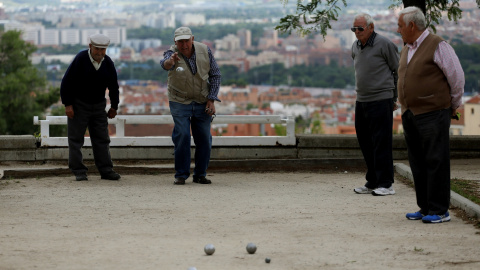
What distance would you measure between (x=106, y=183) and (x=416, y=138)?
4346 millimetres

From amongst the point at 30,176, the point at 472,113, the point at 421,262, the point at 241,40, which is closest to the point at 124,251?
the point at 421,262

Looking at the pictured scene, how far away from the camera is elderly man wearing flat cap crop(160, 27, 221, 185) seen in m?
10.5

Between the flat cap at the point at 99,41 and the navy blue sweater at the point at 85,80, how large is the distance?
290mm

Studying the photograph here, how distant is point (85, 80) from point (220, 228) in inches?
158

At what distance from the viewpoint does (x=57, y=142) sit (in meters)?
12.6

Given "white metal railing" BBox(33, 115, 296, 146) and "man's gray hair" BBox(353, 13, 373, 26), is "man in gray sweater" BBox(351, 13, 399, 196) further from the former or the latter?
"white metal railing" BBox(33, 115, 296, 146)

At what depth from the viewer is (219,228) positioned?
7402 millimetres

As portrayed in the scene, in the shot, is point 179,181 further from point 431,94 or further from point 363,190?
point 431,94

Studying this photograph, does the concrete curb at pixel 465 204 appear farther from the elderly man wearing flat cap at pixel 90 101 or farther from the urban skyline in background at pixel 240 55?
the urban skyline in background at pixel 240 55

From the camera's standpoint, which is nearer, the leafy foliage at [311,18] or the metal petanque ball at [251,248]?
the metal petanque ball at [251,248]

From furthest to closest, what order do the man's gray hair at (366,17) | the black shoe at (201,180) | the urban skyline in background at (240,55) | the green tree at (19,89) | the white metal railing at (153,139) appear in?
the urban skyline in background at (240,55), the green tree at (19,89), the white metal railing at (153,139), the black shoe at (201,180), the man's gray hair at (366,17)

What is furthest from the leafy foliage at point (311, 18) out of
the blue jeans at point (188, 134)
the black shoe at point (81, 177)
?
the black shoe at point (81, 177)

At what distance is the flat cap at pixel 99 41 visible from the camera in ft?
34.4

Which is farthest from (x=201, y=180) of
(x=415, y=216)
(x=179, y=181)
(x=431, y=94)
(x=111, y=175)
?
(x=431, y=94)
